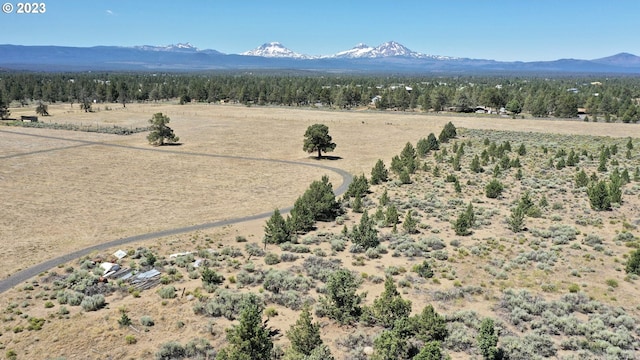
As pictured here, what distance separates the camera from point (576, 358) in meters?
18.8

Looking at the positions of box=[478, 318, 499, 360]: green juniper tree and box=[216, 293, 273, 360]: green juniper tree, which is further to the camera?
box=[478, 318, 499, 360]: green juniper tree

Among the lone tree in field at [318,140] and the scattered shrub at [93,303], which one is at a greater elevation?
the lone tree in field at [318,140]

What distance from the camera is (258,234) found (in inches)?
1490

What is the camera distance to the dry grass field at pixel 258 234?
73.1 feet

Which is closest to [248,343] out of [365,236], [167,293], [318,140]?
[167,293]

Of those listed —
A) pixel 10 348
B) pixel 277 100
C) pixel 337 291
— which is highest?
pixel 277 100

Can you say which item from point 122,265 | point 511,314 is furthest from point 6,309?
point 511,314

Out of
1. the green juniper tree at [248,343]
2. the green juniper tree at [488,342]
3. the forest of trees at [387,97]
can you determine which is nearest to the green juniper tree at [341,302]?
the green juniper tree at [248,343]

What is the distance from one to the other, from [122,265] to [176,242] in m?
5.33

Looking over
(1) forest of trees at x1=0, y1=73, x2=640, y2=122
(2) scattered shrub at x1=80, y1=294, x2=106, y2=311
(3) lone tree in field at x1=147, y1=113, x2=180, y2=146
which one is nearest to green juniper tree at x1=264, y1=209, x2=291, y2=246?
(2) scattered shrub at x1=80, y1=294, x2=106, y2=311

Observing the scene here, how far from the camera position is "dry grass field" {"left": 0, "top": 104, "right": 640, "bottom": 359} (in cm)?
2228

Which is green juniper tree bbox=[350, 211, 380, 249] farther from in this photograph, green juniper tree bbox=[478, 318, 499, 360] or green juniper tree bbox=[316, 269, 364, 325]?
green juniper tree bbox=[478, 318, 499, 360]

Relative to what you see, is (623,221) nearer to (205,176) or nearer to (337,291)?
(337,291)

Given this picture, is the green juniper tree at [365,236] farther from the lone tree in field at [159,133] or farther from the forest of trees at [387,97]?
the forest of trees at [387,97]
